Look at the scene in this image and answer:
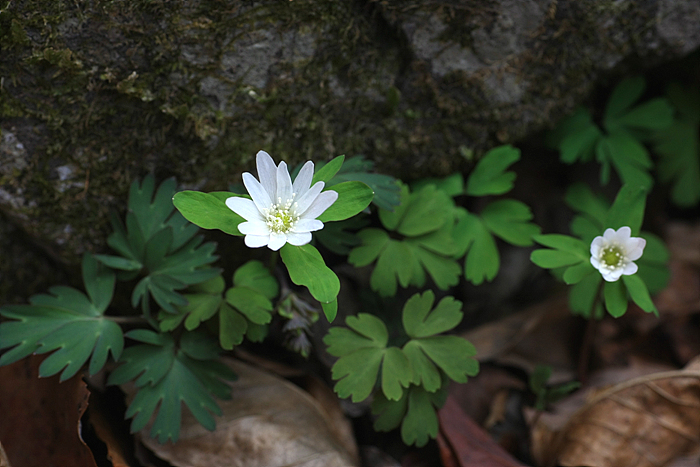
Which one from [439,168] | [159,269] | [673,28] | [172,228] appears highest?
[673,28]

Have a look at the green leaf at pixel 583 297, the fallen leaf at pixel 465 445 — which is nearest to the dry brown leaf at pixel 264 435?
the fallen leaf at pixel 465 445

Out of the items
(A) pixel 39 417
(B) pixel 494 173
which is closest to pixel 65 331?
(A) pixel 39 417

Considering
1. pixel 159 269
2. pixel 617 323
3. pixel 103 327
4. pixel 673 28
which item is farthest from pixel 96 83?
pixel 617 323

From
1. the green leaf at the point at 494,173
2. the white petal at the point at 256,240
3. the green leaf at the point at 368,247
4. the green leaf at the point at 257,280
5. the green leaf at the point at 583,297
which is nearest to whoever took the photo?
the white petal at the point at 256,240

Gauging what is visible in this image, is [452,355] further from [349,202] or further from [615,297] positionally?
[349,202]

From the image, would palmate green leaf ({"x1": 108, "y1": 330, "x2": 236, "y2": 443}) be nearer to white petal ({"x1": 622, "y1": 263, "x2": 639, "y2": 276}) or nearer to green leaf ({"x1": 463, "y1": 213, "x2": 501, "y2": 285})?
green leaf ({"x1": 463, "y1": 213, "x2": 501, "y2": 285})

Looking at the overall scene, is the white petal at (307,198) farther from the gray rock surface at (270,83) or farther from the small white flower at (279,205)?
the gray rock surface at (270,83)

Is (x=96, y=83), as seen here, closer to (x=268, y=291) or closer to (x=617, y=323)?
(x=268, y=291)
